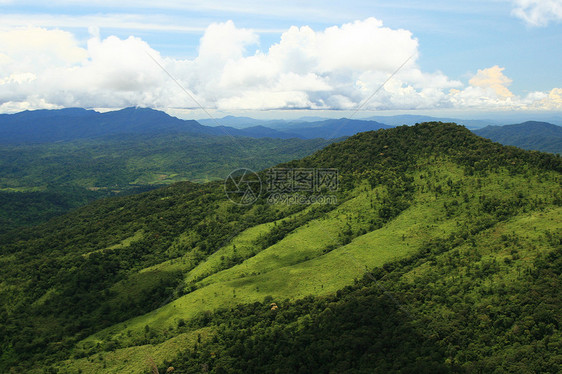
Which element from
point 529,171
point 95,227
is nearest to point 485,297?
point 529,171

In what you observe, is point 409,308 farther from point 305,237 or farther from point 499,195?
point 499,195
